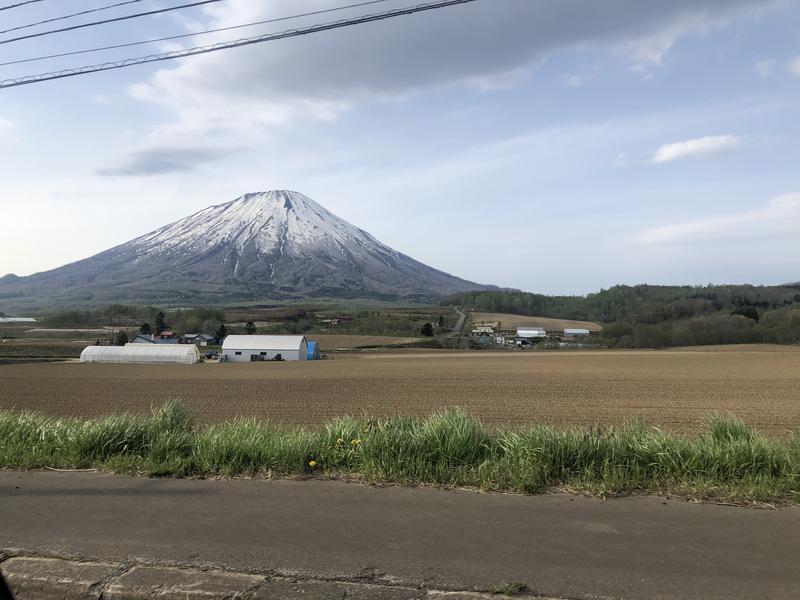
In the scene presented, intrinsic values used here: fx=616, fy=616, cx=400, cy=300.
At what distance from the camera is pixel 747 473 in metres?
5.47

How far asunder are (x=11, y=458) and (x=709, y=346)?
97.7 m

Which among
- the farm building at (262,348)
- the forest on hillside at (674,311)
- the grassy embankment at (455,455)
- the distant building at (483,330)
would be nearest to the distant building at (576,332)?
the forest on hillside at (674,311)

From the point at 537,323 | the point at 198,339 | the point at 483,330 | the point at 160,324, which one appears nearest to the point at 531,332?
the point at 483,330

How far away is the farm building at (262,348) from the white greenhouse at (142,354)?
5.60 m

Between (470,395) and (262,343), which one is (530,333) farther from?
(470,395)

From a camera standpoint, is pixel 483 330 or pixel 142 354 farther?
pixel 483 330

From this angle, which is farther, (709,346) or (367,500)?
(709,346)

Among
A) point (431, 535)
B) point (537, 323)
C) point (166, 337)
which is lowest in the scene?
point (166, 337)

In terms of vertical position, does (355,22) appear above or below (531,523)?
above

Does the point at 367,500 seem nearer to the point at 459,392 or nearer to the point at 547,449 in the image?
the point at 547,449

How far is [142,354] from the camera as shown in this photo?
240 feet

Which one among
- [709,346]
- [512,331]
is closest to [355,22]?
[709,346]

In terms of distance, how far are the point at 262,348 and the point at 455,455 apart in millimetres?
75680

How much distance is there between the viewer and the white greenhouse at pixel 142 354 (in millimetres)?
72062
